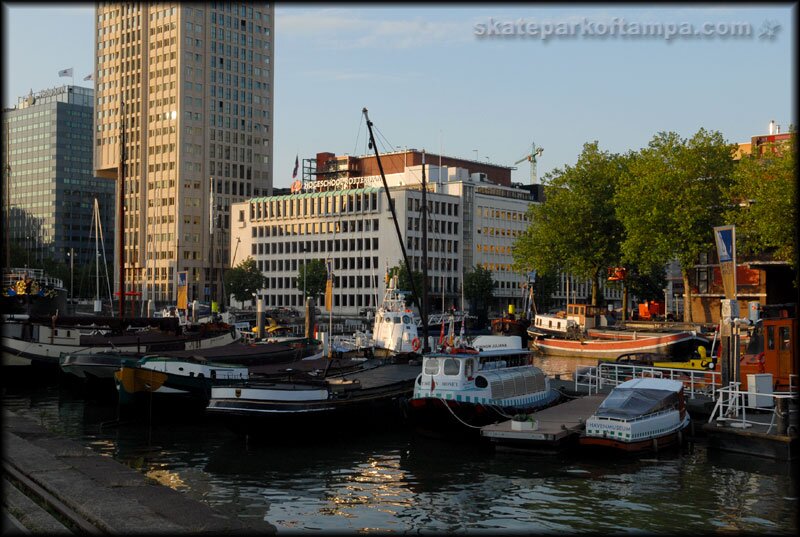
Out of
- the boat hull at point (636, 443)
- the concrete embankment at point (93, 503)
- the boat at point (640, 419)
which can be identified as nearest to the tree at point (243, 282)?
the boat at point (640, 419)

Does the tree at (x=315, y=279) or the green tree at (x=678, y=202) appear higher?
the green tree at (x=678, y=202)

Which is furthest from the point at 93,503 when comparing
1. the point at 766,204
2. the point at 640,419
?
the point at 766,204

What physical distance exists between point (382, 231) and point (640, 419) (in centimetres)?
12279

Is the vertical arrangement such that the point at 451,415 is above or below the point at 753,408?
below

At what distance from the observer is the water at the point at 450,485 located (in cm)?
2184

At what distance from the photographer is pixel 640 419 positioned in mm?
30438

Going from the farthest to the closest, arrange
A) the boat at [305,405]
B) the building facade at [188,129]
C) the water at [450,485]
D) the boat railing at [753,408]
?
1. the building facade at [188,129]
2. the boat at [305,405]
3. the boat railing at [753,408]
4. the water at [450,485]

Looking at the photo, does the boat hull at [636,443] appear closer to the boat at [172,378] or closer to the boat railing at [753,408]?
the boat railing at [753,408]

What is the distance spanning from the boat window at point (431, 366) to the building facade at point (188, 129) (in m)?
156

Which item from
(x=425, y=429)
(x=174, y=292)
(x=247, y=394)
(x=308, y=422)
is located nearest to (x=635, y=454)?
(x=425, y=429)

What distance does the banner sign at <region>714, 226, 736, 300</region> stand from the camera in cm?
3394

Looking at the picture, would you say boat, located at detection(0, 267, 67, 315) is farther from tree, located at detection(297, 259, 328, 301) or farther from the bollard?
the bollard

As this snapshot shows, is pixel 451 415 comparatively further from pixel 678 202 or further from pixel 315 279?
pixel 315 279

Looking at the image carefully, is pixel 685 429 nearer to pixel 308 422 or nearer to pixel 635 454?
pixel 635 454
